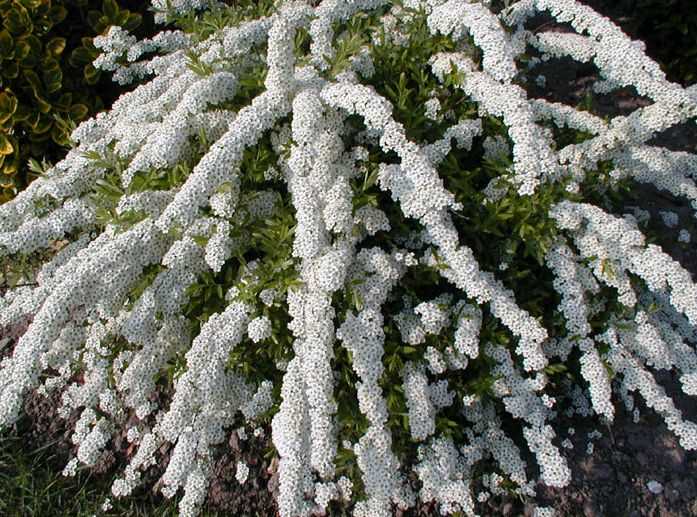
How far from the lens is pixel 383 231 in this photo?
11.2 ft

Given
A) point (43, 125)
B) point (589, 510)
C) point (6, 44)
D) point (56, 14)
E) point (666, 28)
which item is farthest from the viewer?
point (666, 28)

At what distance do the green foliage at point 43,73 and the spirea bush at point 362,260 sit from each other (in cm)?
116

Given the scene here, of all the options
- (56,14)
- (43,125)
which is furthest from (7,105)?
(56,14)

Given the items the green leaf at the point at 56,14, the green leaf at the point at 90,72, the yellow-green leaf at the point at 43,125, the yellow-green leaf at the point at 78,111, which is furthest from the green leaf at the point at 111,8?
the yellow-green leaf at the point at 43,125

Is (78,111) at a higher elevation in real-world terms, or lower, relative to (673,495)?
higher

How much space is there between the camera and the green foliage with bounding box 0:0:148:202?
4.54 metres

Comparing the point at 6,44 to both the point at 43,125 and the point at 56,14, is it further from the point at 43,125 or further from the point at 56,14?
the point at 43,125

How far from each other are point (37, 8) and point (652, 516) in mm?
4947

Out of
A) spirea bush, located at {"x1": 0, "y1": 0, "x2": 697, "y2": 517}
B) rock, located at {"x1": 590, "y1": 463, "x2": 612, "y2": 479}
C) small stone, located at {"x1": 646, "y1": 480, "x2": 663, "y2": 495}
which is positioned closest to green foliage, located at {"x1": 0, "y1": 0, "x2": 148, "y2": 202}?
spirea bush, located at {"x1": 0, "y1": 0, "x2": 697, "y2": 517}

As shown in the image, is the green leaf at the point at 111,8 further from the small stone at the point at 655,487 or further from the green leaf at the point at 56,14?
the small stone at the point at 655,487

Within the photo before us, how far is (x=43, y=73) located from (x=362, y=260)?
3.00 metres

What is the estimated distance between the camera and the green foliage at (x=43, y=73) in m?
4.54

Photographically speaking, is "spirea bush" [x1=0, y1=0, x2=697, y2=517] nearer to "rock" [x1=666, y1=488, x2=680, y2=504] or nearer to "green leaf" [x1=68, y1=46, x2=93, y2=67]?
"rock" [x1=666, y1=488, x2=680, y2=504]

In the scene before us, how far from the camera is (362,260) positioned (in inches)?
123
